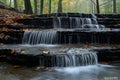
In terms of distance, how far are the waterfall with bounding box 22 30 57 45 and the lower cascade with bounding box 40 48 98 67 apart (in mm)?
2876

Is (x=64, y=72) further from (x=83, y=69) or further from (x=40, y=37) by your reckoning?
(x=40, y=37)

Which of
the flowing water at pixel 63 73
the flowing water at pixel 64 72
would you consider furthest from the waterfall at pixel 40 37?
the flowing water at pixel 63 73

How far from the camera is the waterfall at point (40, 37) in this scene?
1205cm

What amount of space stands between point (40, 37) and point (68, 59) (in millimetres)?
3651

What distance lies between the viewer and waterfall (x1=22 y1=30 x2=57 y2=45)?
12055mm

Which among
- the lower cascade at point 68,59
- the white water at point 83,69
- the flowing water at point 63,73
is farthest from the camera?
the lower cascade at point 68,59

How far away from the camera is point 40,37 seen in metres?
12.2

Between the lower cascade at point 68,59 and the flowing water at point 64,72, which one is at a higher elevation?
the lower cascade at point 68,59

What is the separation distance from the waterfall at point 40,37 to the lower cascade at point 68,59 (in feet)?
9.43

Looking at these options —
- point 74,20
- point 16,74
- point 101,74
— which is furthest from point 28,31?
point 101,74

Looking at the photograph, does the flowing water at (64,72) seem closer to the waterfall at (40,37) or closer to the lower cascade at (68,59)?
the lower cascade at (68,59)

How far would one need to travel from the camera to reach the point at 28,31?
485 inches

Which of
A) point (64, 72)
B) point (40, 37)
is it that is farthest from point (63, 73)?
point (40, 37)

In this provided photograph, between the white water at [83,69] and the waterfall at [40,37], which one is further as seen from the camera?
the waterfall at [40,37]
